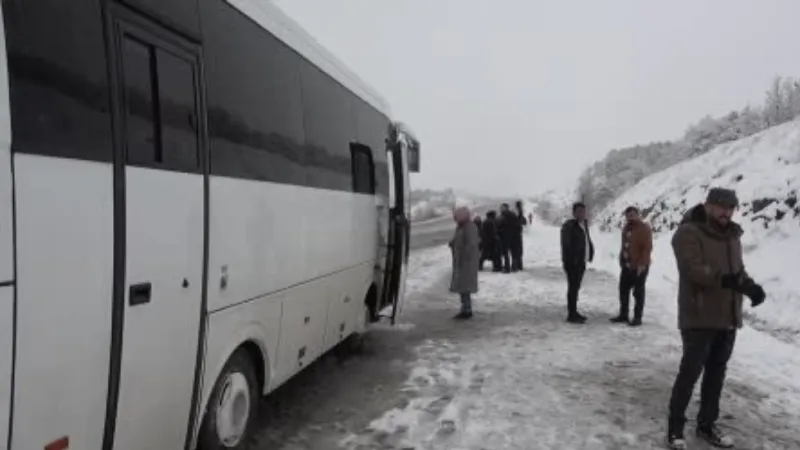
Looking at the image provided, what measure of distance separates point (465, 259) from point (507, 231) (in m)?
8.64

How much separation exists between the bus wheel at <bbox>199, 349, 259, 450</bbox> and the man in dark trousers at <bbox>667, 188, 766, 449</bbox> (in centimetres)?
329

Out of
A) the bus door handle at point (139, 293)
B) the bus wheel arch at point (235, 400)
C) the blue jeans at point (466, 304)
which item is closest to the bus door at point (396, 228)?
the blue jeans at point (466, 304)

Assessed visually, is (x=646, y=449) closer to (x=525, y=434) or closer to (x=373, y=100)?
(x=525, y=434)

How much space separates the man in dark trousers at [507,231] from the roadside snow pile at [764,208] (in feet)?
13.6

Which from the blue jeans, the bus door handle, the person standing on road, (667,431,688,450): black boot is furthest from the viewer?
the blue jeans

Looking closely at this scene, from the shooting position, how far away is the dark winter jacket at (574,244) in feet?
39.6

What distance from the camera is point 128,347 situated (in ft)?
11.9

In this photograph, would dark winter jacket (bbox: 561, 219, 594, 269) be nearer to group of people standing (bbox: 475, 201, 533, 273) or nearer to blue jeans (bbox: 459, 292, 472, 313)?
blue jeans (bbox: 459, 292, 472, 313)

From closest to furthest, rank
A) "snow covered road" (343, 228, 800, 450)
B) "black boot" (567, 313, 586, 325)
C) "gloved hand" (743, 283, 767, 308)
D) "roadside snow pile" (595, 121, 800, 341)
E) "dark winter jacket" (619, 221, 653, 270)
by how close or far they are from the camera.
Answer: "gloved hand" (743, 283, 767, 308)
"snow covered road" (343, 228, 800, 450)
"dark winter jacket" (619, 221, 653, 270)
"black boot" (567, 313, 586, 325)
"roadside snow pile" (595, 121, 800, 341)

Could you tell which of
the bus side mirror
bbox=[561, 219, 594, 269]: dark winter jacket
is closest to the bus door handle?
bbox=[561, 219, 594, 269]: dark winter jacket

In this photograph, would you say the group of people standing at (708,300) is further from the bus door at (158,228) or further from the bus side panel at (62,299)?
the bus side panel at (62,299)

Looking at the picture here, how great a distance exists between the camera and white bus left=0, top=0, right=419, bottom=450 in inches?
115

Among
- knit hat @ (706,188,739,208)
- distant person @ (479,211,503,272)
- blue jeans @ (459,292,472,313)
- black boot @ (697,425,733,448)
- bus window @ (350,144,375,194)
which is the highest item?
bus window @ (350,144,375,194)

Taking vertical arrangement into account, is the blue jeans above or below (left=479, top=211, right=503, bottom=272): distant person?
below
